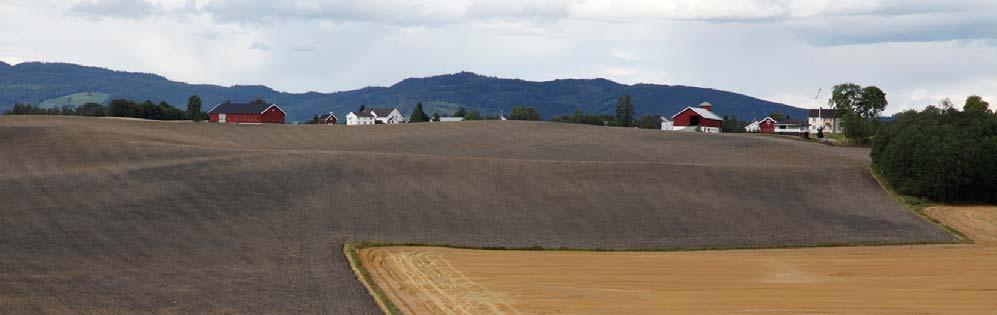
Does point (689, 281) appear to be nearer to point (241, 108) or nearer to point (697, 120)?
point (241, 108)

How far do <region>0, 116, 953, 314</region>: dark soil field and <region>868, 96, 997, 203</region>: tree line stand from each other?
2139 millimetres

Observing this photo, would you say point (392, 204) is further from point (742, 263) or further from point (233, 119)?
point (233, 119)

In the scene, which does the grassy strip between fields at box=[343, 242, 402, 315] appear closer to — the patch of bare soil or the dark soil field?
the dark soil field

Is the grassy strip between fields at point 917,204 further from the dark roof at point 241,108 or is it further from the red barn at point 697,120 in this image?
the dark roof at point 241,108

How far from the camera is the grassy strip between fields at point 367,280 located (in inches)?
1307

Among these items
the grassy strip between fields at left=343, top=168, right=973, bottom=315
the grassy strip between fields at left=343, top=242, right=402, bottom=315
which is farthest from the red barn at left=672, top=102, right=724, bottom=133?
the grassy strip between fields at left=343, top=242, right=402, bottom=315

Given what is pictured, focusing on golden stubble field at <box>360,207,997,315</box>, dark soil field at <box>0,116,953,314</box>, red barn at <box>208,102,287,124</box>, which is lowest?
golden stubble field at <box>360,207,997,315</box>

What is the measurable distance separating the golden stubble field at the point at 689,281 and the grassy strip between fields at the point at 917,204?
740cm

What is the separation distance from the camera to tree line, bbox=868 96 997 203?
73.6 meters

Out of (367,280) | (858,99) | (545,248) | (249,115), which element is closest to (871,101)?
(858,99)

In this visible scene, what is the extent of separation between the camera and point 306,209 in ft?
183

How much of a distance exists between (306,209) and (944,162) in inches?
1692

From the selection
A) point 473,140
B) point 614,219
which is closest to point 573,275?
point 614,219

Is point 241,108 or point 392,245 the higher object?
point 241,108
